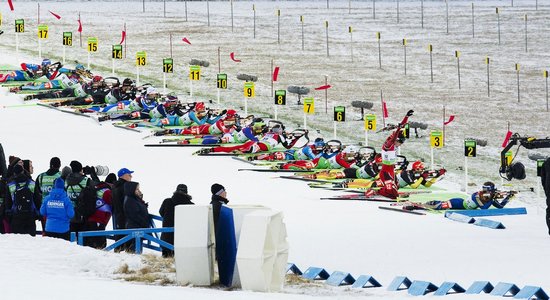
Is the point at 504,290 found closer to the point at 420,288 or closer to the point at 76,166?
the point at 420,288

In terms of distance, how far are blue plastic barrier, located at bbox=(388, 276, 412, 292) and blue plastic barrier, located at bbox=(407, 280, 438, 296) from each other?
0.30 m

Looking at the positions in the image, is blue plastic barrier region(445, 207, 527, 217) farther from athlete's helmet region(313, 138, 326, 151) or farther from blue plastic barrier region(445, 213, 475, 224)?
athlete's helmet region(313, 138, 326, 151)

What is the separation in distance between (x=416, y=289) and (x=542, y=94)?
3289cm

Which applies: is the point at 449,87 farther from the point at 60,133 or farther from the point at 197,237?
the point at 197,237

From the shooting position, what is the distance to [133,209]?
736 inches

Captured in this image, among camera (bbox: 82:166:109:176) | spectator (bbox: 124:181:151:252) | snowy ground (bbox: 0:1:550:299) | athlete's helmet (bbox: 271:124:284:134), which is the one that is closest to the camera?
spectator (bbox: 124:181:151:252)

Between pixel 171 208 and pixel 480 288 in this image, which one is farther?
pixel 171 208

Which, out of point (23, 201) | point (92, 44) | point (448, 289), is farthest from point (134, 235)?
point (92, 44)

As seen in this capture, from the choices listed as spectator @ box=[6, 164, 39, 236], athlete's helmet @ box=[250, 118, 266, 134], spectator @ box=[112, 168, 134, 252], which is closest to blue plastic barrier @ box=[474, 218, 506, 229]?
spectator @ box=[112, 168, 134, 252]

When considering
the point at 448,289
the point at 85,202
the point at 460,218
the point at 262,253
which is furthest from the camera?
the point at 460,218

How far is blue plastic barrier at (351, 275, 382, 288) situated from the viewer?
17.4 metres

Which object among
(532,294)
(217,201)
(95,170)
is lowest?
(532,294)

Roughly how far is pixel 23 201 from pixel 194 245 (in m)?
3.51

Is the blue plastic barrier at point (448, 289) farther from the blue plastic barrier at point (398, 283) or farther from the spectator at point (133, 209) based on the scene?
the spectator at point (133, 209)
